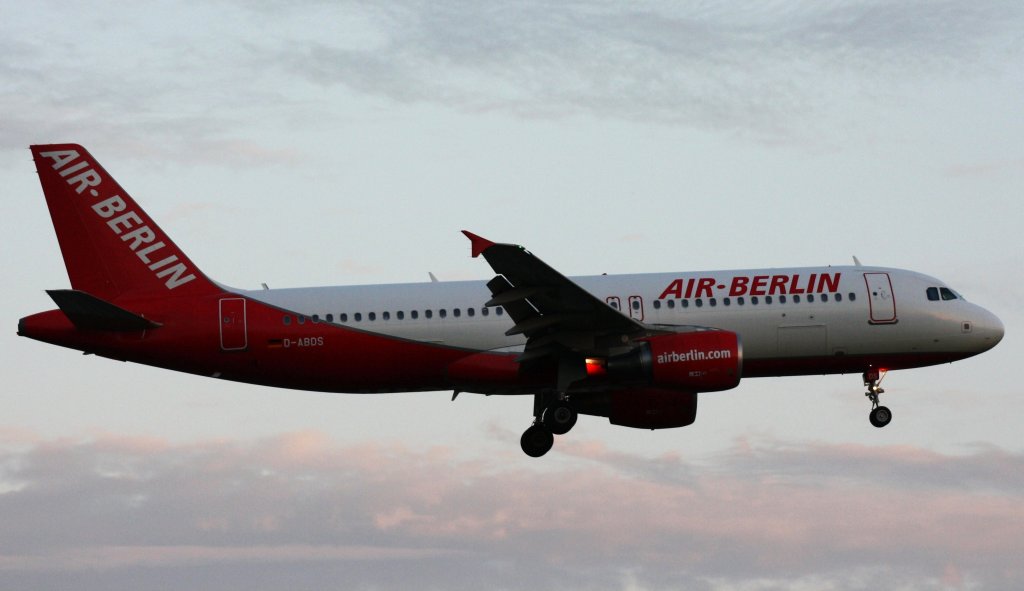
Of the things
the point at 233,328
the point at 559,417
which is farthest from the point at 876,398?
the point at 233,328

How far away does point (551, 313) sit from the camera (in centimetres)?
4022

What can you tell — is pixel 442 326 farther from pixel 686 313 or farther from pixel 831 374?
pixel 831 374

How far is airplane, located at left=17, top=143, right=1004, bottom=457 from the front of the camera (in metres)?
41.0

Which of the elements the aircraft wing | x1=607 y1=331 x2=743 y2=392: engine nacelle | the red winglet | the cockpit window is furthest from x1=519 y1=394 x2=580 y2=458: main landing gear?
the cockpit window

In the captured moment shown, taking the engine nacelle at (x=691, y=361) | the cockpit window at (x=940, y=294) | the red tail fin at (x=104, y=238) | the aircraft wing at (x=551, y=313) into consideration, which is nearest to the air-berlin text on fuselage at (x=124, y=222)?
the red tail fin at (x=104, y=238)

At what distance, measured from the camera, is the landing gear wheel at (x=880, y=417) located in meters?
44.3

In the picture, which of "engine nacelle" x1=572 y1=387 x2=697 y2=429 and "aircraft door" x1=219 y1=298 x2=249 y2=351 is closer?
"aircraft door" x1=219 y1=298 x2=249 y2=351

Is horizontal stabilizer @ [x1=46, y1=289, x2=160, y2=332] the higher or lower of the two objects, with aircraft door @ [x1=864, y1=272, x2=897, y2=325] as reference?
lower

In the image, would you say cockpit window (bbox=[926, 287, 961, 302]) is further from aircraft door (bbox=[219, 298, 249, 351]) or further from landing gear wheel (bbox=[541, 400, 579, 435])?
aircraft door (bbox=[219, 298, 249, 351])

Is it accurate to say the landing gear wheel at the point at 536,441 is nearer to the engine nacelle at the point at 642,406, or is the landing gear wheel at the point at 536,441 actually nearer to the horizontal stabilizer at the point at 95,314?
the engine nacelle at the point at 642,406

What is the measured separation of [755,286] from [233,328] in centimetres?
1477

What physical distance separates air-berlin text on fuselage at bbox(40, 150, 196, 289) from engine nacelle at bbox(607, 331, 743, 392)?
13.3 meters

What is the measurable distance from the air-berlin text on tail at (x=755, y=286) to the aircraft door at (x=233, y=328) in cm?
1173

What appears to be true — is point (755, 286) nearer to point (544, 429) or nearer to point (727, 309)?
point (727, 309)
